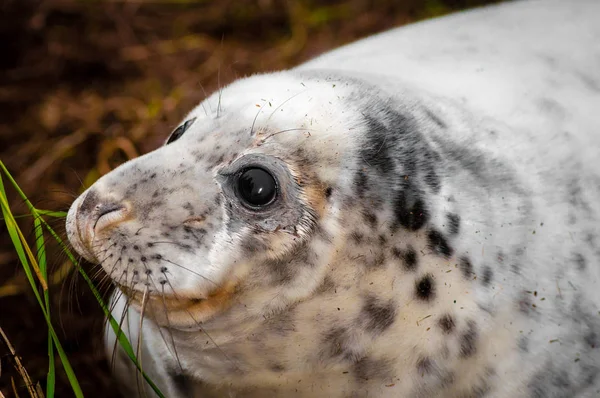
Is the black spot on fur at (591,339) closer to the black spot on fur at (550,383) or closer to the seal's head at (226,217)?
the black spot on fur at (550,383)

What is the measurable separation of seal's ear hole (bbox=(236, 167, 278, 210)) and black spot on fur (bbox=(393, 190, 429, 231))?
0.28m

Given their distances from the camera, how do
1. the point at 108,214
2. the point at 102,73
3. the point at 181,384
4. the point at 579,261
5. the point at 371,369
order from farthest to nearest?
1. the point at 102,73
2. the point at 181,384
3. the point at 579,261
4. the point at 371,369
5. the point at 108,214

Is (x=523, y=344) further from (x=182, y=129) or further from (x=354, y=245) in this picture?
(x=182, y=129)

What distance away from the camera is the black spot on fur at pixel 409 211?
1.63m

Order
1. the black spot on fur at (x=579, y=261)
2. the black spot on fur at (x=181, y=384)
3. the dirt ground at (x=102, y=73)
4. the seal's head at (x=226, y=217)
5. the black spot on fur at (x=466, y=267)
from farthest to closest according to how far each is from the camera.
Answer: the dirt ground at (x=102, y=73), the black spot on fur at (x=181, y=384), the black spot on fur at (x=579, y=261), the black spot on fur at (x=466, y=267), the seal's head at (x=226, y=217)

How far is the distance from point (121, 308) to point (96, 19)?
2186mm

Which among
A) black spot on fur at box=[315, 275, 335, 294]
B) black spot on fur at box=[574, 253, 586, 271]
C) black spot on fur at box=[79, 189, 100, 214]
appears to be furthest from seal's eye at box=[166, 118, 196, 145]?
black spot on fur at box=[574, 253, 586, 271]

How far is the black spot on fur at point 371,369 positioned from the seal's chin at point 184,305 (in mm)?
342

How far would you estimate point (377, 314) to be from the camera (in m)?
1.65

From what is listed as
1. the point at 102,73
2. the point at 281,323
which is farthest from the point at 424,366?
the point at 102,73

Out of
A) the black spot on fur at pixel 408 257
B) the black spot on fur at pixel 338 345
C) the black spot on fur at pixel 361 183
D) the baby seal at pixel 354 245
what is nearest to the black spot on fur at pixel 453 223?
the baby seal at pixel 354 245

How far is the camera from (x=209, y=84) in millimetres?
3656

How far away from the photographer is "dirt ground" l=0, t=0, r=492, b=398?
2596 millimetres

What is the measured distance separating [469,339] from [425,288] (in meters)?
0.17
